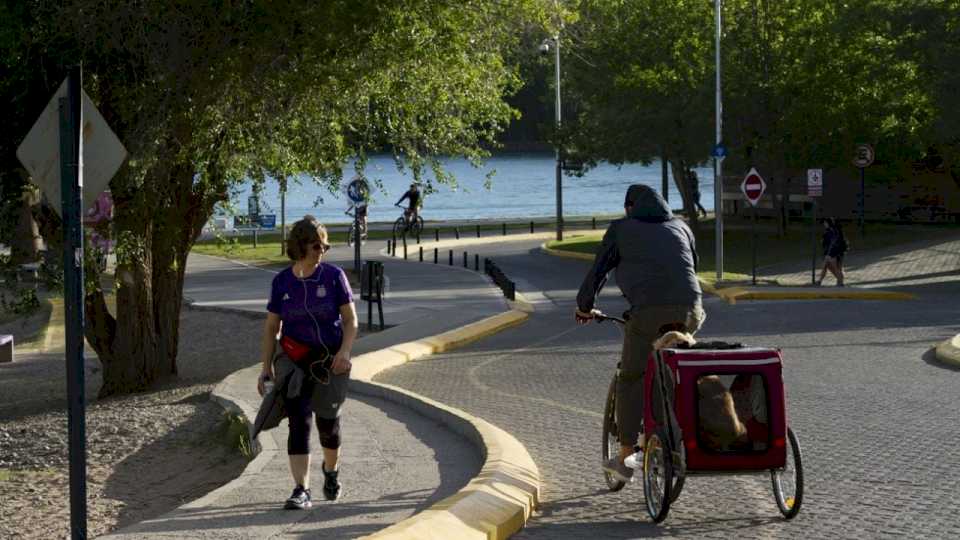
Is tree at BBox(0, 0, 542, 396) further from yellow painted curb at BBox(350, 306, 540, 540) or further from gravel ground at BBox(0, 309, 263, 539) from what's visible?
yellow painted curb at BBox(350, 306, 540, 540)

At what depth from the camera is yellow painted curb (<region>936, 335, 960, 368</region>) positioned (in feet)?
58.4

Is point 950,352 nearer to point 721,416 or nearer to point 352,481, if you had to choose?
point 352,481

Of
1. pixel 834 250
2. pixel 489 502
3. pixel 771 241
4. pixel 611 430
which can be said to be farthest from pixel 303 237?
pixel 771 241

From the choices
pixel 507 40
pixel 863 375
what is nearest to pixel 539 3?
pixel 507 40

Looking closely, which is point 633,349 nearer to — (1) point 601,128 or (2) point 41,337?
(2) point 41,337

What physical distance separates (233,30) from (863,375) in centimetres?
756

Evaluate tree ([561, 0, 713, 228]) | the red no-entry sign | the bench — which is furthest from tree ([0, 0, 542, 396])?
tree ([561, 0, 713, 228])

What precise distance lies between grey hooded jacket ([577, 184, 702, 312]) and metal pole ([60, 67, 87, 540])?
9.49 ft

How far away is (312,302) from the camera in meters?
9.01

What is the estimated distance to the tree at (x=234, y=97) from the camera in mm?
16703

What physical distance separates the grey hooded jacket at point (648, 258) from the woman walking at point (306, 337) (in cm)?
142

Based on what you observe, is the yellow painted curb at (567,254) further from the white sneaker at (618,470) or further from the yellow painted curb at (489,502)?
the white sneaker at (618,470)

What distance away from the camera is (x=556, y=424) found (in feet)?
43.1

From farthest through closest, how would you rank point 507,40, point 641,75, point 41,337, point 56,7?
1. point 641,75
2. point 41,337
3. point 507,40
4. point 56,7
